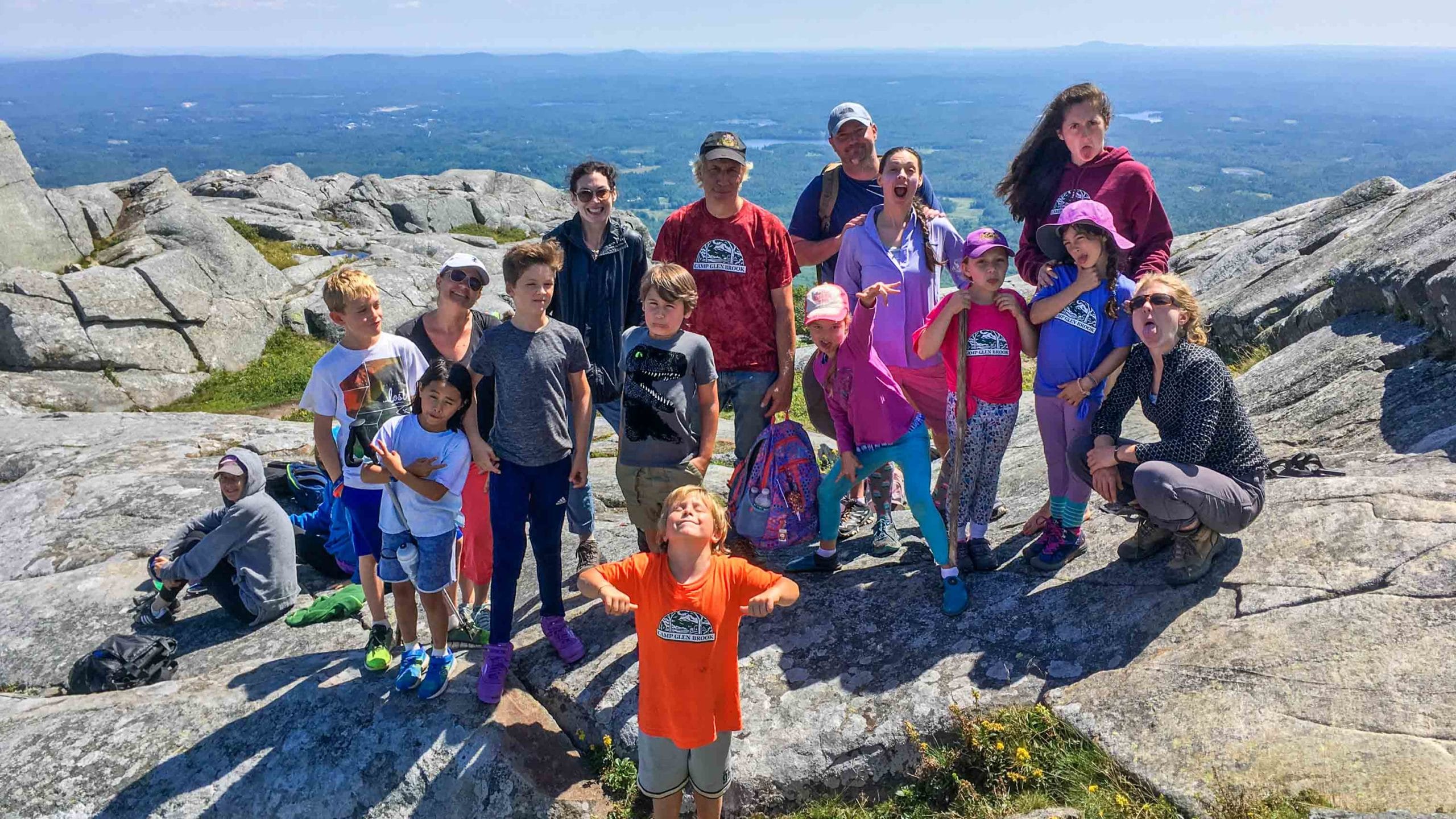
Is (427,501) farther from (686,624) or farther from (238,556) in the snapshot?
(238,556)

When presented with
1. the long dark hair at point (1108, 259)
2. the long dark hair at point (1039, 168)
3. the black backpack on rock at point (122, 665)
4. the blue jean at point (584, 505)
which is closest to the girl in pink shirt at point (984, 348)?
the long dark hair at point (1108, 259)

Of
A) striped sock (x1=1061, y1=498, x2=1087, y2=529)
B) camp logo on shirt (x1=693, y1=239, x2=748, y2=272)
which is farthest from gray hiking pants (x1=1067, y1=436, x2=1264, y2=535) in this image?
camp logo on shirt (x1=693, y1=239, x2=748, y2=272)

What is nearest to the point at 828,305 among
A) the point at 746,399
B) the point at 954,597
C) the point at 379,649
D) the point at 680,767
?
the point at 746,399

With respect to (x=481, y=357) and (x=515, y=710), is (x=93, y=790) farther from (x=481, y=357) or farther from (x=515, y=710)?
(x=481, y=357)

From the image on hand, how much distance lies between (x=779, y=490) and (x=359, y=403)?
363 centimetres

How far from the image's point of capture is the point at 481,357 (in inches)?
252

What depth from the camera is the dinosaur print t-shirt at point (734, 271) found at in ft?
24.3

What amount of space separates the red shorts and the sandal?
6934 millimetres

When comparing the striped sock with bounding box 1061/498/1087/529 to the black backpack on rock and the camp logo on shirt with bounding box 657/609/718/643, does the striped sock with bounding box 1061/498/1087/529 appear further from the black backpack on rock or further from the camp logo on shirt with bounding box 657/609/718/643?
the black backpack on rock

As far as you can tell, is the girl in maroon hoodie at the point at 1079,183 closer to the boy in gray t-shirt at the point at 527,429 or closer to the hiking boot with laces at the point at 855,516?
the hiking boot with laces at the point at 855,516

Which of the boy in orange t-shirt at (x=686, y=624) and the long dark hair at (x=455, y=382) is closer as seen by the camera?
the boy in orange t-shirt at (x=686, y=624)

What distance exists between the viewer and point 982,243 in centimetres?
669

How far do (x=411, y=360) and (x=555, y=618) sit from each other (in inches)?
102

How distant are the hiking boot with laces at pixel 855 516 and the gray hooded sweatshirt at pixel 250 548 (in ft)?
18.7
